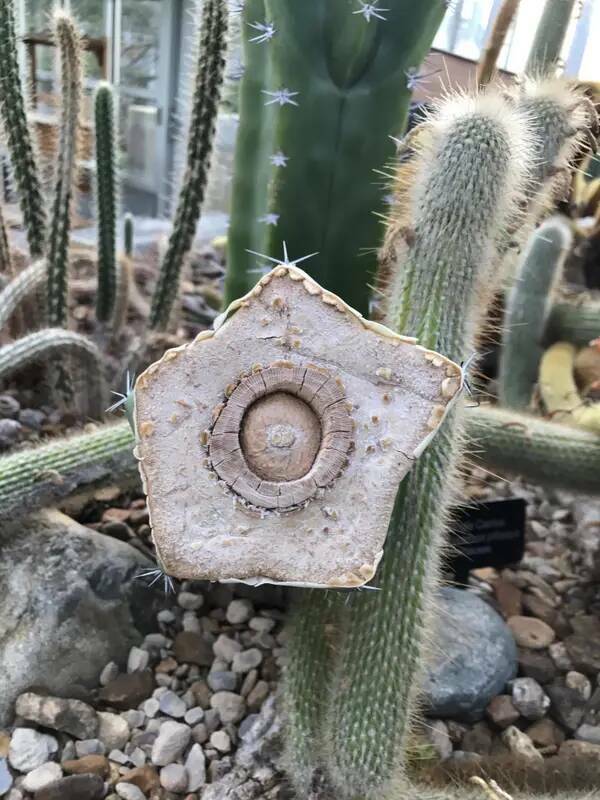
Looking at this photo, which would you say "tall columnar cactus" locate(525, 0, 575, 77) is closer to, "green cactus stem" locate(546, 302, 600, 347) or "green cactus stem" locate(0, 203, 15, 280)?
"green cactus stem" locate(546, 302, 600, 347)

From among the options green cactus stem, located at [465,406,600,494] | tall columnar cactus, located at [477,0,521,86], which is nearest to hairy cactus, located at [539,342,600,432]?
green cactus stem, located at [465,406,600,494]

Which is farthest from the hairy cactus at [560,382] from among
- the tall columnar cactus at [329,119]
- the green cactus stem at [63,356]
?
the green cactus stem at [63,356]

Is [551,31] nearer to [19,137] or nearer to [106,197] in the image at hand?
[106,197]

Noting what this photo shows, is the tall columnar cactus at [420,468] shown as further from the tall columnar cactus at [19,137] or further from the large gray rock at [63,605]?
the tall columnar cactus at [19,137]

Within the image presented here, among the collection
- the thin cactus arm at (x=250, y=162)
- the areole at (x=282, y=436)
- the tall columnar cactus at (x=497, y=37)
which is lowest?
the areole at (x=282, y=436)

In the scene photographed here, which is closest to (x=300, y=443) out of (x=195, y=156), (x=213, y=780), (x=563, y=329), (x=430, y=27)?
(x=213, y=780)
